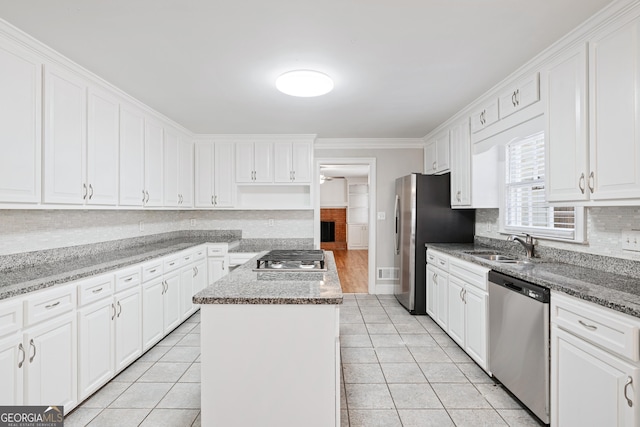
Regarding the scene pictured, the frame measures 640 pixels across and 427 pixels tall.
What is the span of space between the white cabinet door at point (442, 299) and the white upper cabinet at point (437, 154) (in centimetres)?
→ 136

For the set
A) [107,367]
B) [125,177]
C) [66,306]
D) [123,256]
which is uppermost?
[125,177]

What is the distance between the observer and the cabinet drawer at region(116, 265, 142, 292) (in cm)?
233

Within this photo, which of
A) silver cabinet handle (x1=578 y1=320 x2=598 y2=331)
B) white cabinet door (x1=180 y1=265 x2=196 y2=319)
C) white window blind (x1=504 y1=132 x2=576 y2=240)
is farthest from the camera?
white cabinet door (x1=180 y1=265 x2=196 y2=319)

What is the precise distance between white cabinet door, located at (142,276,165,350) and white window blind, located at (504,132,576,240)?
345 cm

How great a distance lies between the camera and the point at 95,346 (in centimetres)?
209

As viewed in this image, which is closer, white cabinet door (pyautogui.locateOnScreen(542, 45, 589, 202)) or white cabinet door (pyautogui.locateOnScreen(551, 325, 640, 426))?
white cabinet door (pyautogui.locateOnScreen(551, 325, 640, 426))

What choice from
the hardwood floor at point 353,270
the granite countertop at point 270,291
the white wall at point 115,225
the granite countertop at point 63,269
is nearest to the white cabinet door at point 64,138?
the white wall at point 115,225

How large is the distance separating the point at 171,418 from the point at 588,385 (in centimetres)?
235

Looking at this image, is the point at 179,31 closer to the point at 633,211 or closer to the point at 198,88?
the point at 198,88

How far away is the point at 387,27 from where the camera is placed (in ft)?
5.80

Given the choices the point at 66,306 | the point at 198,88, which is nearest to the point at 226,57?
the point at 198,88

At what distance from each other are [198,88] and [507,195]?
309 cm

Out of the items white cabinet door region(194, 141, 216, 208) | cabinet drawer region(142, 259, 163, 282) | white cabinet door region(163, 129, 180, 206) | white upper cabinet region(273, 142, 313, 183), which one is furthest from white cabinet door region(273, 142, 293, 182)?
cabinet drawer region(142, 259, 163, 282)

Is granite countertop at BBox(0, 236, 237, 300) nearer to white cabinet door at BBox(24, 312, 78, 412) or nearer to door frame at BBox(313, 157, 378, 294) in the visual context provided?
white cabinet door at BBox(24, 312, 78, 412)
